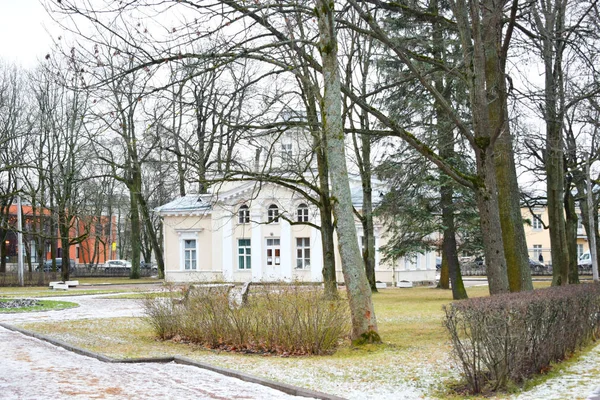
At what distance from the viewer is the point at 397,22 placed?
1708 centimetres

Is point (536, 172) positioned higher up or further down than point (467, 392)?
higher up

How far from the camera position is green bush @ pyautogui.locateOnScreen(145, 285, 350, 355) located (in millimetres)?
13039

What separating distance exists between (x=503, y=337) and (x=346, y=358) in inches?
160

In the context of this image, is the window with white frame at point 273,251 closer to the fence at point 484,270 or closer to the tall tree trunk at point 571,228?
the tall tree trunk at point 571,228

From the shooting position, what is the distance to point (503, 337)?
8.66 m

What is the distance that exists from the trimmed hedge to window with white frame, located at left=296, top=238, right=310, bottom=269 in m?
36.5

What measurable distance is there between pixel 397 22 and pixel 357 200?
29.8 meters

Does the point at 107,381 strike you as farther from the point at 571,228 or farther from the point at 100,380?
the point at 571,228

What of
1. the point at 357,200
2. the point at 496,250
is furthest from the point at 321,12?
the point at 357,200

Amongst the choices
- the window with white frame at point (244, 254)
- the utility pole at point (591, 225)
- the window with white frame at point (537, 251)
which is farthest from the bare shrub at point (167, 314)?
the window with white frame at point (537, 251)

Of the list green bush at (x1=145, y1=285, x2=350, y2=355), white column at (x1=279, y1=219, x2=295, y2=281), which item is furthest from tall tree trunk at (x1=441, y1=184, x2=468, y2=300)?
white column at (x1=279, y1=219, x2=295, y2=281)

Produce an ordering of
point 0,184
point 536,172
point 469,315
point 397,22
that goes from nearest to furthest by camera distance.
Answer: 1. point 469,315
2. point 397,22
3. point 536,172
4. point 0,184

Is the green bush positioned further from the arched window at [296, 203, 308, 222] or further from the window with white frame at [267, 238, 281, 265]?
the window with white frame at [267, 238, 281, 265]

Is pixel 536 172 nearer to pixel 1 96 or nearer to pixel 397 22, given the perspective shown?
pixel 397 22
